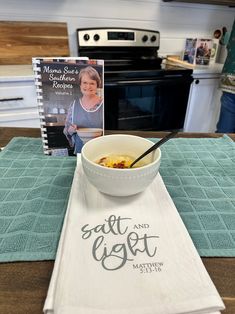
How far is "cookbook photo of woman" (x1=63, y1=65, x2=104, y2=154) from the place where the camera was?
2.13 feet

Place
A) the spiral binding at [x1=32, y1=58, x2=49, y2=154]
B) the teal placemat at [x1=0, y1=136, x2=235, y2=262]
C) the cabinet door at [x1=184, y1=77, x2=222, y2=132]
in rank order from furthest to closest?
the cabinet door at [x1=184, y1=77, x2=222, y2=132] → the spiral binding at [x1=32, y1=58, x2=49, y2=154] → the teal placemat at [x1=0, y1=136, x2=235, y2=262]

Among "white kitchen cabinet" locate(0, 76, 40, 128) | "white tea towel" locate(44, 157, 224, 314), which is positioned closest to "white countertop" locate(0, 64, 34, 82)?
"white kitchen cabinet" locate(0, 76, 40, 128)

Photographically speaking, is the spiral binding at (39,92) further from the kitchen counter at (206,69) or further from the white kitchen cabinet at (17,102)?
the kitchen counter at (206,69)

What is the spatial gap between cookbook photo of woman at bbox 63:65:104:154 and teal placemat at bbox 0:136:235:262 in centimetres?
8

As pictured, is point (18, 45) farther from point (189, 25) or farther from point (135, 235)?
point (135, 235)

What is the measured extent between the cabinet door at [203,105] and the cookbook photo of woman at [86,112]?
1.43 meters

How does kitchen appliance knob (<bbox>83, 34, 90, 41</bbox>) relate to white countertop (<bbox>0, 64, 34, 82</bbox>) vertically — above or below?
above

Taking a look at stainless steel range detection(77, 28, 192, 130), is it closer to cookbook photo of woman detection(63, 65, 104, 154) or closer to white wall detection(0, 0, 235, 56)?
white wall detection(0, 0, 235, 56)

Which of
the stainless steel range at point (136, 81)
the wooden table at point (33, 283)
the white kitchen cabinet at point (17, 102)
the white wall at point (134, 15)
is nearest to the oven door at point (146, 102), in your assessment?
the stainless steel range at point (136, 81)

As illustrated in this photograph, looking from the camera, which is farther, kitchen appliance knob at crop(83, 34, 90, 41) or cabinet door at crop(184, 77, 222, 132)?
cabinet door at crop(184, 77, 222, 132)

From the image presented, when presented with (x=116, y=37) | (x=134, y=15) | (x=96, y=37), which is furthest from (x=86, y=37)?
(x=134, y=15)

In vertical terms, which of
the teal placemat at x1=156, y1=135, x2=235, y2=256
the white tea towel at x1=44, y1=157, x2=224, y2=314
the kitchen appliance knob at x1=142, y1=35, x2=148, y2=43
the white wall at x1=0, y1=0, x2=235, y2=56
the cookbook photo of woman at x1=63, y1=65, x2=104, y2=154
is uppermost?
the white wall at x1=0, y1=0, x2=235, y2=56

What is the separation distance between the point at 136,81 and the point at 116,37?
1.69 feet

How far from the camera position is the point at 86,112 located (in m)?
0.68
